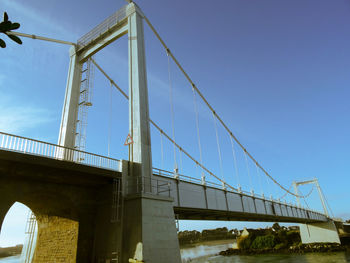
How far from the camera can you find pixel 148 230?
483 inches

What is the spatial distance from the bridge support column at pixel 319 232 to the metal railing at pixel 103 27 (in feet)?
205

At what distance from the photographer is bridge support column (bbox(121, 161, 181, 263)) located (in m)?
11.8

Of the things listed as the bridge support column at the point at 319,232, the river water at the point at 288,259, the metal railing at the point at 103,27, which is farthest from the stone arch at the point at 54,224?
the bridge support column at the point at 319,232

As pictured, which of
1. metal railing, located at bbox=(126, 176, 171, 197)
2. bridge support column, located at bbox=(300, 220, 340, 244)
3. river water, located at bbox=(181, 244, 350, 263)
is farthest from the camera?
bridge support column, located at bbox=(300, 220, 340, 244)

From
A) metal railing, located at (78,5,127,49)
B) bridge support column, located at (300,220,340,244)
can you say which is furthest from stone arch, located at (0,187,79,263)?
bridge support column, located at (300,220,340,244)

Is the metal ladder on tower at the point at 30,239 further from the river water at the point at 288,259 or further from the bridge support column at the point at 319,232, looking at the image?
the bridge support column at the point at 319,232

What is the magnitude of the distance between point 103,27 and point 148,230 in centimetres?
1717

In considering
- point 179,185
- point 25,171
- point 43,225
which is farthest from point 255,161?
point 25,171

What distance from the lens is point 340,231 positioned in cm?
7075

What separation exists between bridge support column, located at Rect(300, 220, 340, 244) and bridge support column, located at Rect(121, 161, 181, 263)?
58.2 meters

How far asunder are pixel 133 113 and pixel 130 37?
626 cm

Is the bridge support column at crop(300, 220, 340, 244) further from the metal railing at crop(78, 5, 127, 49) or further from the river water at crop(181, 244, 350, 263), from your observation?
the metal railing at crop(78, 5, 127, 49)

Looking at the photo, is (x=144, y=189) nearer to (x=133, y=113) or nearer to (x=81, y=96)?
(x=133, y=113)

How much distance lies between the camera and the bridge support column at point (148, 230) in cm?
1181
